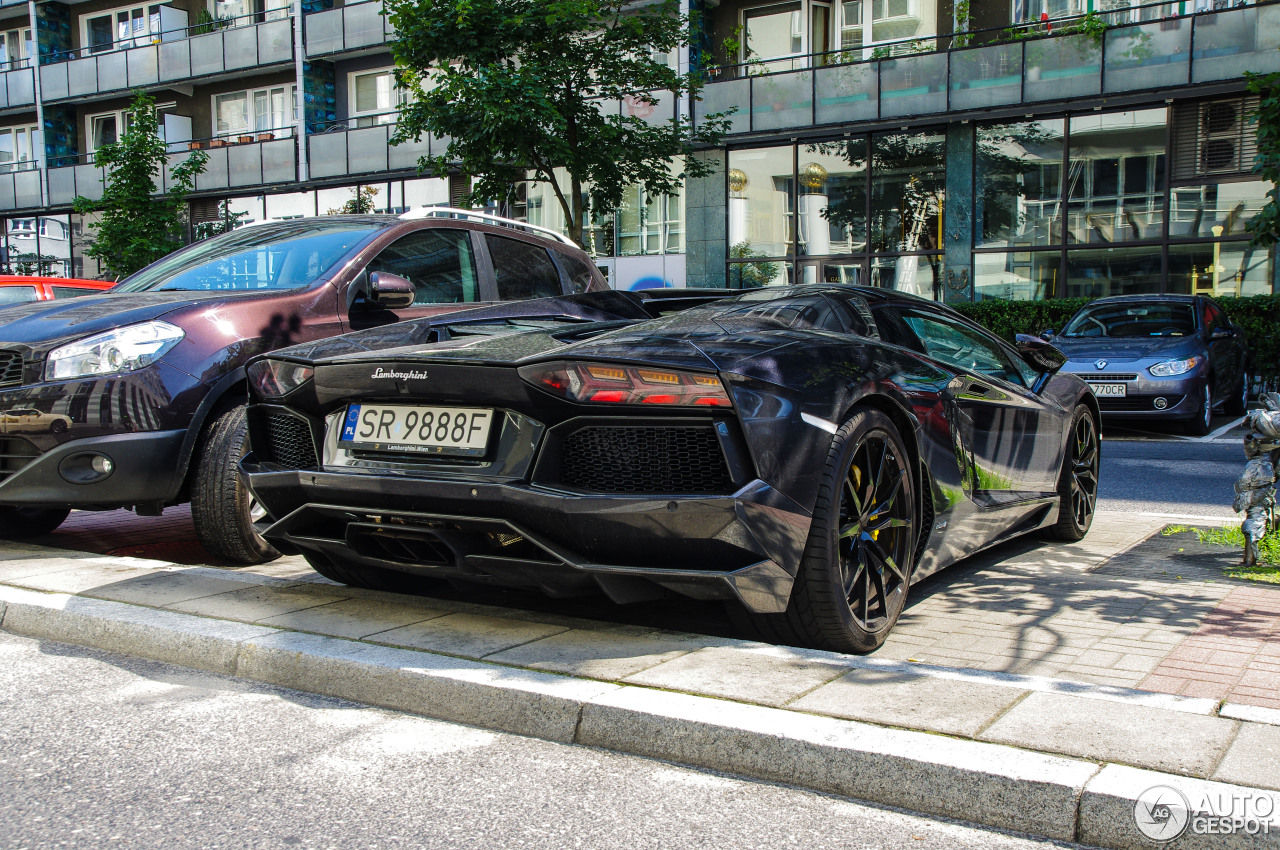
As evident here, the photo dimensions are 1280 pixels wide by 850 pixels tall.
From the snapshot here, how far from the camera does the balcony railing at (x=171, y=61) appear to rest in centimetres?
3050

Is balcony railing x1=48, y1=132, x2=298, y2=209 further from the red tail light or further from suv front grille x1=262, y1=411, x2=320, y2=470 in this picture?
the red tail light

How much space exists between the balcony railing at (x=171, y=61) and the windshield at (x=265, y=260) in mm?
26465

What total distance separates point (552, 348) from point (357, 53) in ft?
94.3

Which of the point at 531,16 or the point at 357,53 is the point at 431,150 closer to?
the point at 357,53

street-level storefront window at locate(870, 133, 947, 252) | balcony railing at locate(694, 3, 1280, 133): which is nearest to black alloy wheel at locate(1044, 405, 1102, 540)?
balcony railing at locate(694, 3, 1280, 133)

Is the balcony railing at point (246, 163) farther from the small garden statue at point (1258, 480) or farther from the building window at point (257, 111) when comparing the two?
the small garden statue at point (1258, 480)

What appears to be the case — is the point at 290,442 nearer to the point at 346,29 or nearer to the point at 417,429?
the point at 417,429

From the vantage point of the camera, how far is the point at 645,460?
3.31 metres

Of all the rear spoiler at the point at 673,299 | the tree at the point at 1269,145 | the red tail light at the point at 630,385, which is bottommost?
the red tail light at the point at 630,385

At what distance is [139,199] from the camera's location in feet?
76.8

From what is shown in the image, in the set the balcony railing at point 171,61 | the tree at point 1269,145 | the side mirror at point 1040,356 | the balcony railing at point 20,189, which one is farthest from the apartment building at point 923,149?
the side mirror at point 1040,356

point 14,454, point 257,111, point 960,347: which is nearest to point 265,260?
point 14,454

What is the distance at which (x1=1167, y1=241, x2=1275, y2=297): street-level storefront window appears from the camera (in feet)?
64.8

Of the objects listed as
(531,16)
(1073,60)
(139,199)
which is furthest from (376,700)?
(139,199)
